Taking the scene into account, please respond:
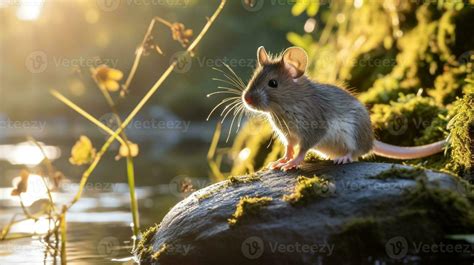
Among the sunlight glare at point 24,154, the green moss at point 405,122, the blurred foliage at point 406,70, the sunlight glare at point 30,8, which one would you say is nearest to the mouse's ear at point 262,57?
the blurred foliage at point 406,70

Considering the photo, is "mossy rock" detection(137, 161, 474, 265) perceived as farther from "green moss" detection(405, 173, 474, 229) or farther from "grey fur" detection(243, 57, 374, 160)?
"grey fur" detection(243, 57, 374, 160)

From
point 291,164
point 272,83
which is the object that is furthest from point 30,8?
point 291,164

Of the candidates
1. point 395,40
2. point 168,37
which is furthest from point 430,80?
point 168,37

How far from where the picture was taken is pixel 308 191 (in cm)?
530

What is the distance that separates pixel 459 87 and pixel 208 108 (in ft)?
111

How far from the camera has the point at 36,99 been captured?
4650 centimetres

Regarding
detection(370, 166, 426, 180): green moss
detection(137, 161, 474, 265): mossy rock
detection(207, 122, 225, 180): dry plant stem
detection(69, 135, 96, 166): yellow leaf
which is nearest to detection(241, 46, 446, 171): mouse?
detection(137, 161, 474, 265): mossy rock

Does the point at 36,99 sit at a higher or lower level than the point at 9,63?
lower

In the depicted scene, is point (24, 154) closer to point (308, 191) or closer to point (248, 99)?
point (248, 99)

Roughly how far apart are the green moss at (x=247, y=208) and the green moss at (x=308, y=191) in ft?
0.59

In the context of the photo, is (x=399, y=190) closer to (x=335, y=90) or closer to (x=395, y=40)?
(x=335, y=90)

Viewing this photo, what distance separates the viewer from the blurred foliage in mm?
7270

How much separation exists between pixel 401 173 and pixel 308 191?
2.53 feet

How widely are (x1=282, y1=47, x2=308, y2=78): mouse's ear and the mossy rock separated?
46.7 inches
